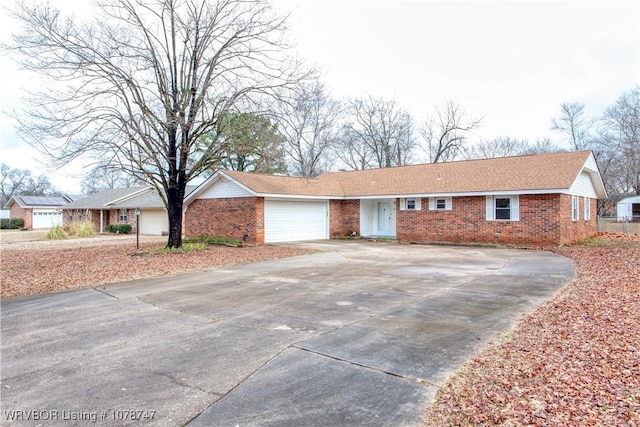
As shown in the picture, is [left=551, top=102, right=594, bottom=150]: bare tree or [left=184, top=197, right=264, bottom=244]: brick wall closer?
[left=184, top=197, right=264, bottom=244]: brick wall

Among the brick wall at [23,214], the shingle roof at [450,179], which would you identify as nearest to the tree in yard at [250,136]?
the shingle roof at [450,179]

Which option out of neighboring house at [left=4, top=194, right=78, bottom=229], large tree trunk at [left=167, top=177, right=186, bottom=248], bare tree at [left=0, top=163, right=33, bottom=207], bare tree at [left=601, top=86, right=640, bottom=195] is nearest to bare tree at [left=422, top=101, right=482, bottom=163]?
bare tree at [left=601, top=86, right=640, bottom=195]

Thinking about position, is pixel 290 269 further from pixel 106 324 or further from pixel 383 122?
pixel 383 122

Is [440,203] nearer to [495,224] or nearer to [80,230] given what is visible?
[495,224]

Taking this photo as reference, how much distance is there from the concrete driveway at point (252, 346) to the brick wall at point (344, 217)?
12.7 m

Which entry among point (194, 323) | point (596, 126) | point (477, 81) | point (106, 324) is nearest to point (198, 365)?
point (194, 323)

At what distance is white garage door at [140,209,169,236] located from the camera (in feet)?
99.7

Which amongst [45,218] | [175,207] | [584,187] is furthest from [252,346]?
[45,218]

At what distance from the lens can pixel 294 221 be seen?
2020 centimetres

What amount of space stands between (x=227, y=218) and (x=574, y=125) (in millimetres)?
39420

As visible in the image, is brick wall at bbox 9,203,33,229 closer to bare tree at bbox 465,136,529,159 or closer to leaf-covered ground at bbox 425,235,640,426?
bare tree at bbox 465,136,529,159

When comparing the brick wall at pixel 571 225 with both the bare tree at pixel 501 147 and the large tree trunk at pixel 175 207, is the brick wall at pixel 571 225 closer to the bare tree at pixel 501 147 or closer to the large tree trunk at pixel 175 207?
the large tree trunk at pixel 175 207

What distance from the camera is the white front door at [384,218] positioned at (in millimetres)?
21922

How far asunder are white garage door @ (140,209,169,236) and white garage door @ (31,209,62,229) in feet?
66.5
